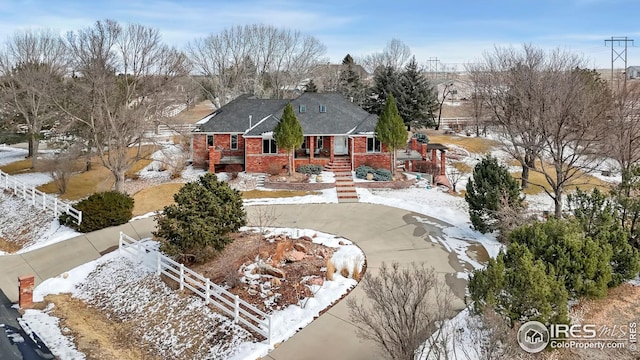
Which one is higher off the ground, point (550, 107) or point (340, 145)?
point (550, 107)

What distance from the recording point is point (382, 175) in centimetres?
2447

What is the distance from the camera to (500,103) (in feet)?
81.5

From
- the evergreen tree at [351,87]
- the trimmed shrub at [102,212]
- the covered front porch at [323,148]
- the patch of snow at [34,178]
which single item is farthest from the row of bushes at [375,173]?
the evergreen tree at [351,87]

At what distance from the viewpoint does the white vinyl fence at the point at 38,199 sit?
18.4m

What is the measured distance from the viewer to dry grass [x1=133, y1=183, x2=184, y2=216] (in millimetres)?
20938

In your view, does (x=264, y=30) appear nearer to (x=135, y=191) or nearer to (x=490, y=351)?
(x=135, y=191)

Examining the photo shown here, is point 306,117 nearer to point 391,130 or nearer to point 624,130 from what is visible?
point 391,130

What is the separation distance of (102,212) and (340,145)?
14.7 m

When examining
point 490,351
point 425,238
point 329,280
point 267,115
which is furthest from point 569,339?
point 267,115

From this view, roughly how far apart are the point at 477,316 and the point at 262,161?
1968cm

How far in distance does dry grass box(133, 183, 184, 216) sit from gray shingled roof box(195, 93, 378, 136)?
582 centimetres

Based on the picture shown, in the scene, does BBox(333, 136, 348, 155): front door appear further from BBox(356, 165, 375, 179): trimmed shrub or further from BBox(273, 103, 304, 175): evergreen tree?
BBox(273, 103, 304, 175): evergreen tree

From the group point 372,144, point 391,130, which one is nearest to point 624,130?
point 391,130

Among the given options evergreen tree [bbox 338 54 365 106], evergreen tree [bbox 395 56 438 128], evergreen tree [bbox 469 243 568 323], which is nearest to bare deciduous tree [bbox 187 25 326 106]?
evergreen tree [bbox 338 54 365 106]
